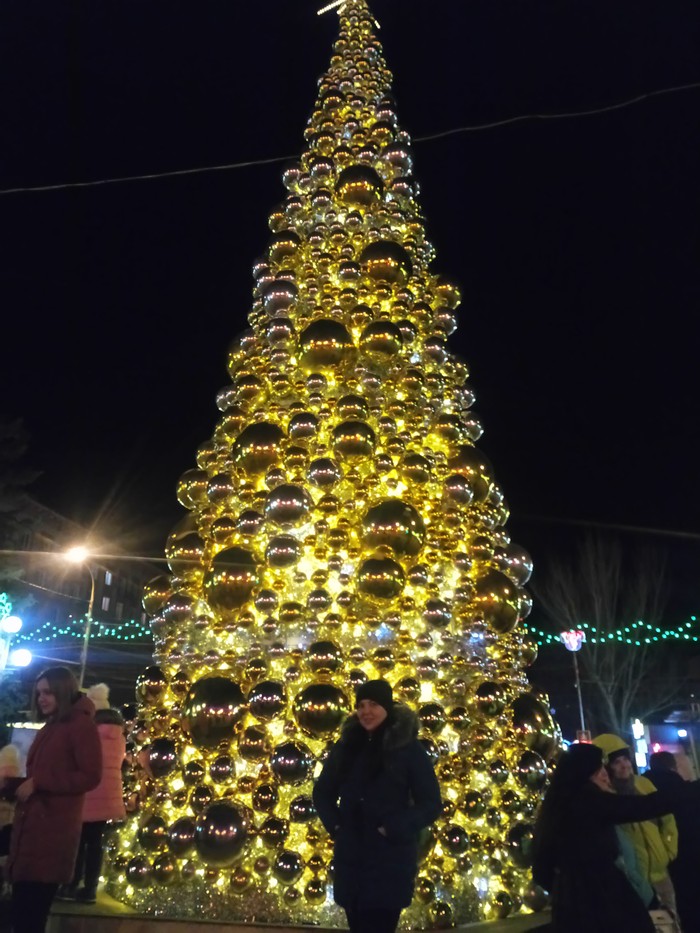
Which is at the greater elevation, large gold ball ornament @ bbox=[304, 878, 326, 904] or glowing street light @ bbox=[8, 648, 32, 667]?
glowing street light @ bbox=[8, 648, 32, 667]

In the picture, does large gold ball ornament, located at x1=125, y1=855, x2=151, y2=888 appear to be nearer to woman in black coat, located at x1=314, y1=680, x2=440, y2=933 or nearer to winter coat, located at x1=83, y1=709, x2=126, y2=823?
winter coat, located at x1=83, y1=709, x2=126, y2=823

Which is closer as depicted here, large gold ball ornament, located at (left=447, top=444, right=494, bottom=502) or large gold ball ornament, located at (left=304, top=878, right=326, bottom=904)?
large gold ball ornament, located at (left=304, top=878, right=326, bottom=904)

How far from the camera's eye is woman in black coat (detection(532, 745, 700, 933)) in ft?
7.74

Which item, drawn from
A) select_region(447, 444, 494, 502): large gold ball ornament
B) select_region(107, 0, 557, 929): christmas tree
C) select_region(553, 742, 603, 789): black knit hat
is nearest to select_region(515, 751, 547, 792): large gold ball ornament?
select_region(107, 0, 557, 929): christmas tree

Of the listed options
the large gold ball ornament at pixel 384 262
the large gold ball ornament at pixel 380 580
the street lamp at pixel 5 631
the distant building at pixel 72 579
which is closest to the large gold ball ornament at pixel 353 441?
the large gold ball ornament at pixel 380 580

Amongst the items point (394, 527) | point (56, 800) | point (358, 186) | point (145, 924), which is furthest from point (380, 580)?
point (358, 186)

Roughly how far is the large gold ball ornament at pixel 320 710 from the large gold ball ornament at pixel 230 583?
65cm

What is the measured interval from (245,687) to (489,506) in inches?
75.1

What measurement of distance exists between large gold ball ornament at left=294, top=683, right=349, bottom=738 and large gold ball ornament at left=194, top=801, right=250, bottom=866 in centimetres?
50

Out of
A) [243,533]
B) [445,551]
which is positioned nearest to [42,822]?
[243,533]

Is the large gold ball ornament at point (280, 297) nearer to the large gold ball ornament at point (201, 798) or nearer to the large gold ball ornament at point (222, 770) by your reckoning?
the large gold ball ornament at point (222, 770)

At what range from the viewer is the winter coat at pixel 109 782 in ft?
12.6

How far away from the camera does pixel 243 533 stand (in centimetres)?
386

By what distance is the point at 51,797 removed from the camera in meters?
2.95
